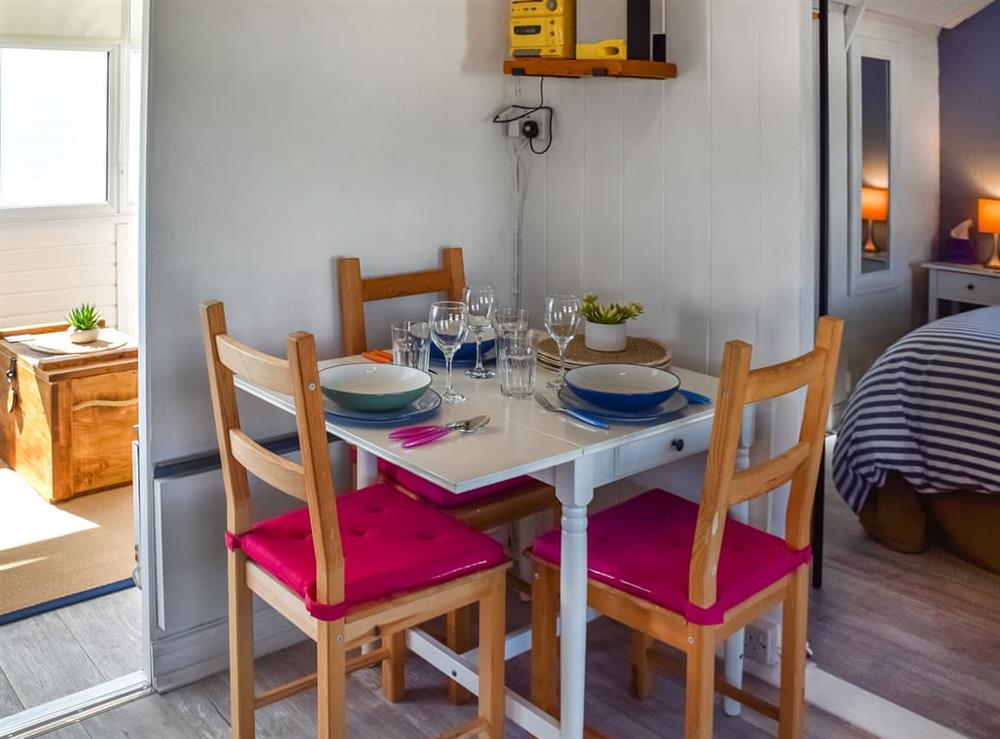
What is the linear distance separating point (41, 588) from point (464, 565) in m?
1.65

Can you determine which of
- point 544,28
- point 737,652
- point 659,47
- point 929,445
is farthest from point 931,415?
point 544,28

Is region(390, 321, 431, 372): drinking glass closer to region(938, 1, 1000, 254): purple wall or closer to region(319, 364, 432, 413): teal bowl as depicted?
region(319, 364, 432, 413): teal bowl

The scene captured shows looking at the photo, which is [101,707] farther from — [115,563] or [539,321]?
[539,321]

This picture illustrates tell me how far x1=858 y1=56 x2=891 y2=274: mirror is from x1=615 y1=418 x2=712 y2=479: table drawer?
2.22 feet

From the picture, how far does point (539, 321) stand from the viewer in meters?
3.03

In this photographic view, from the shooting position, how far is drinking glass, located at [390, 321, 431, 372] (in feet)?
7.47

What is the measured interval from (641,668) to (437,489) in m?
0.64

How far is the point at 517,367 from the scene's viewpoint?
221 cm

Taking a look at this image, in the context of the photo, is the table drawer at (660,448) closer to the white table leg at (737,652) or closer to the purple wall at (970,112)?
the white table leg at (737,652)

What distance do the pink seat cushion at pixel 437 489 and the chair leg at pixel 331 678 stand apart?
55 cm

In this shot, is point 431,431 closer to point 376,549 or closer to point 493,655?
point 376,549

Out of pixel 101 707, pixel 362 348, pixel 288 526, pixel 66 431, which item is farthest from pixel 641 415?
pixel 66 431

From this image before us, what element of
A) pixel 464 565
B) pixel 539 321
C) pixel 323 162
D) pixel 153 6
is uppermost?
pixel 153 6

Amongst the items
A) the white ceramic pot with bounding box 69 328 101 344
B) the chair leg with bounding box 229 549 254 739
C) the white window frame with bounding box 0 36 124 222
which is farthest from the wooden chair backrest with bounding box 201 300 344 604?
the white window frame with bounding box 0 36 124 222
